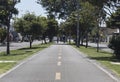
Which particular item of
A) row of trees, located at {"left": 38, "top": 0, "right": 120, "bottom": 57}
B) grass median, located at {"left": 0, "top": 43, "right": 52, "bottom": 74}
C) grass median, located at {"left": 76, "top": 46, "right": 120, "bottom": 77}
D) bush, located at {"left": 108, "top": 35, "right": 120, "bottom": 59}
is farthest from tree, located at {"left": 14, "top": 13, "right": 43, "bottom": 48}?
bush, located at {"left": 108, "top": 35, "right": 120, "bottom": 59}

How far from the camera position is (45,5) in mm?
105250

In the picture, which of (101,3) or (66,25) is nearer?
(101,3)

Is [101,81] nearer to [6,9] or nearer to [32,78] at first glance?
[32,78]

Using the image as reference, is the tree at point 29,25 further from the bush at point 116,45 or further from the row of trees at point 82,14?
the bush at point 116,45

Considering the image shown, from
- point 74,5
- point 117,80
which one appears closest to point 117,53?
point 117,80

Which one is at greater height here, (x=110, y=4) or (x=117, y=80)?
(x=110, y=4)

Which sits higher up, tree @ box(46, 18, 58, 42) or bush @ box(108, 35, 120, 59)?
tree @ box(46, 18, 58, 42)

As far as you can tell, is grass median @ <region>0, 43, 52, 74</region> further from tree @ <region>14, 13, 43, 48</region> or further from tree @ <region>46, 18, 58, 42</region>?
tree @ <region>46, 18, 58, 42</region>

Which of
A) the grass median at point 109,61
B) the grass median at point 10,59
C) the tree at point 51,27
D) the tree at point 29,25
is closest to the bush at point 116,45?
the grass median at point 109,61

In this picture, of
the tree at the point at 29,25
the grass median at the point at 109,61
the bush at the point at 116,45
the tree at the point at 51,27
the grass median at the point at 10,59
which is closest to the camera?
the grass median at the point at 109,61

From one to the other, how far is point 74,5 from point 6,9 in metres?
63.2

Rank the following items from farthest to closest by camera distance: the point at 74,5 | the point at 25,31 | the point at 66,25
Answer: the point at 74,5, the point at 66,25, the point at 25,31

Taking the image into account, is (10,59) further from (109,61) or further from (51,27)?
(51,27)

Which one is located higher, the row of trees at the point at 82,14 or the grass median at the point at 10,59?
the row of trees at the point at 82,14
